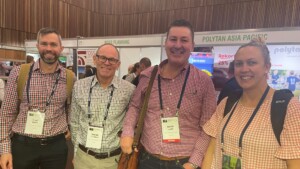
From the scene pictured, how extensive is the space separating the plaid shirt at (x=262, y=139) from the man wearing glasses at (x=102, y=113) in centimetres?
79

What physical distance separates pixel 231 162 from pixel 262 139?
0.77 ft

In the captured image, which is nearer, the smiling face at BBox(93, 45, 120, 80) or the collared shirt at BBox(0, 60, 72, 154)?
the smiling face at BBox(93, 45, 120, 80)

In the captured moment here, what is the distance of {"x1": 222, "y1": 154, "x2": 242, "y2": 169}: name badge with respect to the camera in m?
1.40

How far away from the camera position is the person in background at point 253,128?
49.3 inches

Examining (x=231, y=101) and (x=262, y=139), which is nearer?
(x=262, y=139)

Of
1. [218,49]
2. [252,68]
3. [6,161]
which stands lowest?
[6,161]

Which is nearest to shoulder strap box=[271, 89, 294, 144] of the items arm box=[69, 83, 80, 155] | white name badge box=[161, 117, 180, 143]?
white name badge box=[161, 117, 180, 143]

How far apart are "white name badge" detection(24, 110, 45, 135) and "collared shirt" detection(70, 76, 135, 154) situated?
0.90 feet

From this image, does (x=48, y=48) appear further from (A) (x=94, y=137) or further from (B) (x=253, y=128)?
(B) (x=253, y=128)

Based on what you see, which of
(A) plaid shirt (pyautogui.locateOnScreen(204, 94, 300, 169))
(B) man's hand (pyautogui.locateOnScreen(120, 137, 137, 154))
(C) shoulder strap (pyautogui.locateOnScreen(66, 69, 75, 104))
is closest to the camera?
(A) plaid shirt (pyautogui.locateOnScreen(204, 94, 300, 169))

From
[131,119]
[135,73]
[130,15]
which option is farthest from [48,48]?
[130,15]

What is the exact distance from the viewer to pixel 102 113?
6.33 feet

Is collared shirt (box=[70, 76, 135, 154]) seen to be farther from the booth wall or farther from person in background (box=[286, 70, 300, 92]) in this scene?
the booth wall

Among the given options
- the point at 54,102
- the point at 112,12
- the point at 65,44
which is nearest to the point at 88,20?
the point at 112,12
